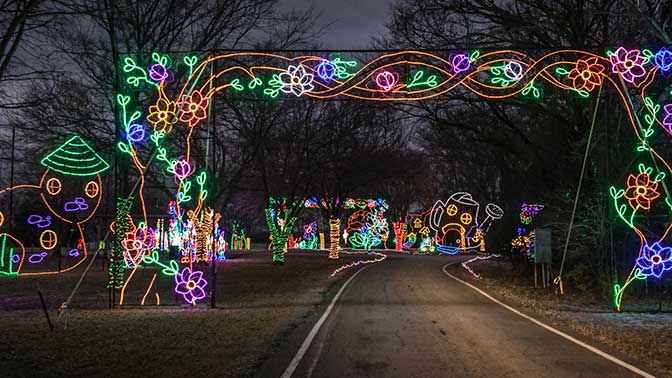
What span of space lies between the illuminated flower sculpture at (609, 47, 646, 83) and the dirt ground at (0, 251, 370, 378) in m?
9.32

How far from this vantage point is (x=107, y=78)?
23016 millimetres

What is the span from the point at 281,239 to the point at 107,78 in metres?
14.7

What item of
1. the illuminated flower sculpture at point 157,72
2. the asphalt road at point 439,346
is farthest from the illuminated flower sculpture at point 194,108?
the asphalt road at point 439,346

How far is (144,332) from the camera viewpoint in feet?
35.5

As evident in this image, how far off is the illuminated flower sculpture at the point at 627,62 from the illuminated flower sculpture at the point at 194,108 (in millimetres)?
9737

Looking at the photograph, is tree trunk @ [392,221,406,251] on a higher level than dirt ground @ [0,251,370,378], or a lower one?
higher

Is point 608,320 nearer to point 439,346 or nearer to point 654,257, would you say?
point 654,257

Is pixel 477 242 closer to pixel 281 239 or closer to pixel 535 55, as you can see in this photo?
pixel 281 239

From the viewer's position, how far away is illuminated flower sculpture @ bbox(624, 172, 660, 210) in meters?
14.6

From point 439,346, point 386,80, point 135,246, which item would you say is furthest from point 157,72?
point 439,346

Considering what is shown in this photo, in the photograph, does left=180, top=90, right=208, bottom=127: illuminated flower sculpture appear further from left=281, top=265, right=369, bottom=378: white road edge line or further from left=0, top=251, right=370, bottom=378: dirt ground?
left=281, top=265, right=369, bottom=378: white road edge line

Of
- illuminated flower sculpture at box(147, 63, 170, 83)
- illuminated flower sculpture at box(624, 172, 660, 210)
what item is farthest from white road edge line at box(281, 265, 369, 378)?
illuminated flower sculpture at box(624, 172, 660, 210)

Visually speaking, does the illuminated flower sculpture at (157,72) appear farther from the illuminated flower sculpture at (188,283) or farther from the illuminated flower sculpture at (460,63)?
the illuminated flower sculpture at (460,63)

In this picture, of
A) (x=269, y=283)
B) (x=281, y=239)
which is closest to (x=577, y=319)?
(x=269, y=283)
